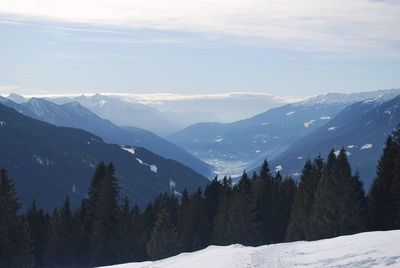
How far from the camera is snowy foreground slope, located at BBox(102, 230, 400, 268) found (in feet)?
95.0

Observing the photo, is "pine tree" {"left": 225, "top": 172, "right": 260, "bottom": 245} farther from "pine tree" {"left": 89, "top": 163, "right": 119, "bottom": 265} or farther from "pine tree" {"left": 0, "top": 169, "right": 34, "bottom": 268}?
"pine tree" {"left": 0, "top": 169, "right": 34, "bottom": 268}

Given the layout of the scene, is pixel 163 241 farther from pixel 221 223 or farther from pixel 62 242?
pixel 62 242

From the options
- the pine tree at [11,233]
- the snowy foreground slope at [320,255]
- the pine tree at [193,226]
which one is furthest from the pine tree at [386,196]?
the pine tree at [11,233]

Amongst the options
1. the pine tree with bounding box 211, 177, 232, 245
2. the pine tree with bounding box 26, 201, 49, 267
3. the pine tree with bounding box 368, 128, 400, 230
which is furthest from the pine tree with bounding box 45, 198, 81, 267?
the pine tree with bounding box 368, 128, 400, 230

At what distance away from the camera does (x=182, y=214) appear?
7956 cm

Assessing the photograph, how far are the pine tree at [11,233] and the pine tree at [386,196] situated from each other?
40572 mm

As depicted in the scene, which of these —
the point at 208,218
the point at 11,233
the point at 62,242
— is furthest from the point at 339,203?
the point at 11,233

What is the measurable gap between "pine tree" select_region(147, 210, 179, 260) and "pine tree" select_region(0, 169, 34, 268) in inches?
583

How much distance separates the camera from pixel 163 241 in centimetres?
6944

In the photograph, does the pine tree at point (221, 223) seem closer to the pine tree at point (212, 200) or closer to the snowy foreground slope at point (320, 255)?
the pine tree at point (212, 200)

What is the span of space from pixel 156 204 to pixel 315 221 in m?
36.2

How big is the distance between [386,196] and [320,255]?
3334cm

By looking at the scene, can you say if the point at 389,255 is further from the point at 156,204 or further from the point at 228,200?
the point at 156,204

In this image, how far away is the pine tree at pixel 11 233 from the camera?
63.4m
